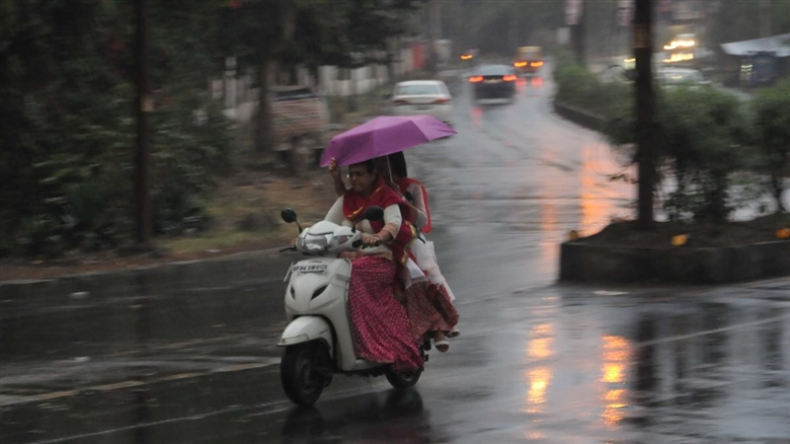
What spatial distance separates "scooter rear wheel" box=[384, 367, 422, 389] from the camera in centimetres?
859

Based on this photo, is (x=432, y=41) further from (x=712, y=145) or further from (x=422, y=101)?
(x=712, y=145)

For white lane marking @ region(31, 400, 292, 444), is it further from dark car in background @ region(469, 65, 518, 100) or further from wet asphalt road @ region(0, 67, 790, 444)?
dark car in background @ region(469, 65, 518, 100)

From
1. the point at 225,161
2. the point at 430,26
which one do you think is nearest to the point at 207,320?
the point at 225,161

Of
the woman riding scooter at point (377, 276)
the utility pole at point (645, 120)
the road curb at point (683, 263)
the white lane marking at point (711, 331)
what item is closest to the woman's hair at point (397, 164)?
the woman riding scooter at point (377, 276)

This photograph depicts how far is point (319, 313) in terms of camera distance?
7.96 m

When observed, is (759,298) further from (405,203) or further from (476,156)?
(476,156)

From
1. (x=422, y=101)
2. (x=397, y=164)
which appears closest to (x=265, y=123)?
(x=422, y=101)

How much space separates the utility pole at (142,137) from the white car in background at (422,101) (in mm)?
24540

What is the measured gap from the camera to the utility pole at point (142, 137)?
18.1 metres

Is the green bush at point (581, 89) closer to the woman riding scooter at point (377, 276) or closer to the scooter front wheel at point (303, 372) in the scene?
the woman riding scooter at point (377, 276)

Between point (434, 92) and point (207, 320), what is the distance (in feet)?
105

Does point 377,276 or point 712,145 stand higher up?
point 712,145

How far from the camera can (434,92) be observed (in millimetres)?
43969

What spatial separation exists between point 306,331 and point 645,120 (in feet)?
22.4
